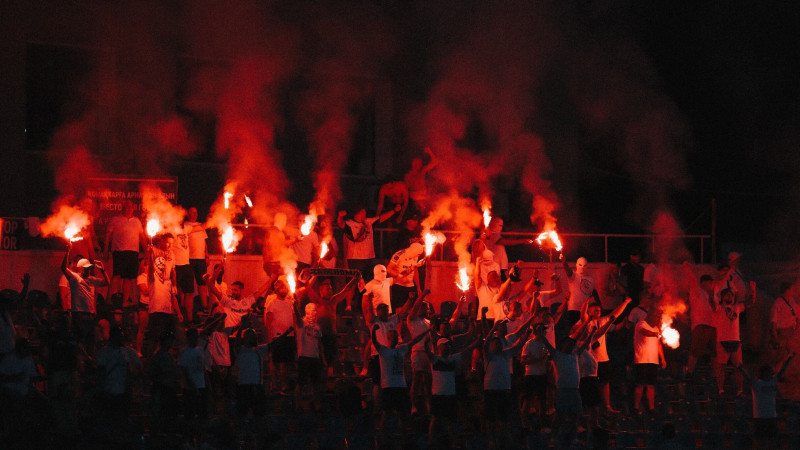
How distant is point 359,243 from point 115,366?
17.1 feet

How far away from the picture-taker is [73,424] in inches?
459

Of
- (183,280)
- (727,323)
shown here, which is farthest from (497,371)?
(183,280)

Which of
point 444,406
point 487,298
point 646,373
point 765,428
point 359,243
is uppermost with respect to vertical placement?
point 359,243

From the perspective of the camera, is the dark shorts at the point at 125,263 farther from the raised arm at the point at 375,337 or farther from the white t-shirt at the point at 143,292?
the raised arm at the point at 375,337

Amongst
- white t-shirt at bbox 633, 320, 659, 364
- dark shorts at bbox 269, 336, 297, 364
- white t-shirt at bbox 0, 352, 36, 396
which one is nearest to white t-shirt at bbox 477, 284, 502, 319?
white t-shirt at bbox 633, 320, 659, 364

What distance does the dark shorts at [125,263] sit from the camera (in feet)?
51.1

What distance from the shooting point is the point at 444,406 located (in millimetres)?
12711

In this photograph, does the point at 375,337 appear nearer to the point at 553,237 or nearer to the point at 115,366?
the point at 115,366

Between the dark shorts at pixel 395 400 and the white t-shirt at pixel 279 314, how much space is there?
1.87 m

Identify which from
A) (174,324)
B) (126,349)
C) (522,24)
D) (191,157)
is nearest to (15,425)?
(126,349)

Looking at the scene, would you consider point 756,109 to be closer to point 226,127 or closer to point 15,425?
point 226,127

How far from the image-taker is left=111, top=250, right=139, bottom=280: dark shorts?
15586 millimetres

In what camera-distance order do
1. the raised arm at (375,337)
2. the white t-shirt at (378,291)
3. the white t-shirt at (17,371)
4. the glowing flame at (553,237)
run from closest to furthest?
the white t-shirt at (17,371) → the raised arm at (375,337) → the white t-shirt at (378,291) → the glowing flame at (553,237)

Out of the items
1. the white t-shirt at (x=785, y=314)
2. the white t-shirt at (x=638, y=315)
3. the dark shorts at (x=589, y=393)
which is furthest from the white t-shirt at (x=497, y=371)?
the white t-shirt at (x=785, y=314)
